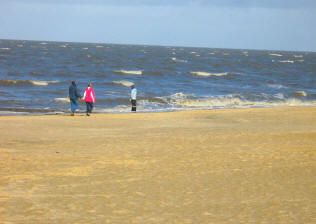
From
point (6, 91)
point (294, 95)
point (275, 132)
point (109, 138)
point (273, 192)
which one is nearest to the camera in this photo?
point (273, 192)

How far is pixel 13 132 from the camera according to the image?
600 inches

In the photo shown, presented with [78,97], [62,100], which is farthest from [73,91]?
[62,100]

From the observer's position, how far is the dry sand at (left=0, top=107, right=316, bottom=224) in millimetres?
7801

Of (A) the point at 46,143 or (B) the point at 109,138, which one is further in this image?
(B) the point at 109,138

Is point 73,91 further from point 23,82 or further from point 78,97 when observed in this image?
point 23,82

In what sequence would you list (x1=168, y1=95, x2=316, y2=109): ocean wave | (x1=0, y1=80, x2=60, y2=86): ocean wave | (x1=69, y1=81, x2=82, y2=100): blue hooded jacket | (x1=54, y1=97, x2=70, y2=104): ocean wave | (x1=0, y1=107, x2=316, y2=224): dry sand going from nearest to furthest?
(x1=0, y1=107, x2=316, y2=224): dry sand, (x1=69, y1=81, x2=82, y2=100): blue hooded jacket, (x1=54, y1=97, x2=70, y2=104): ocean wave, (x1=168, y1=95, x2=316, y2=109): ocean wave, (x1=0, y1=80, x2=60, y2=86): ocean wave

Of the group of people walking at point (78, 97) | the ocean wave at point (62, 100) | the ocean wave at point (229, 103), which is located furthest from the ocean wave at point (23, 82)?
the group of people walking at point (78, 97)

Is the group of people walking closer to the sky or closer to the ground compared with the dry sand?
closer to the sky

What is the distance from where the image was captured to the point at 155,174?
10.2 metres

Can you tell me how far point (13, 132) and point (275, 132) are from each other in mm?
7673

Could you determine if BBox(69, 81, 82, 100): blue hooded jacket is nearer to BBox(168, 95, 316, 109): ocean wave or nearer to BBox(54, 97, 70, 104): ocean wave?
BBox(54, 97, 70, 104): ocean wave

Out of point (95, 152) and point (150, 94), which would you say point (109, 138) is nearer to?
point (95, 152)

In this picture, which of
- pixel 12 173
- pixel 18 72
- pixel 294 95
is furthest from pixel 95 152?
pixel 18 72

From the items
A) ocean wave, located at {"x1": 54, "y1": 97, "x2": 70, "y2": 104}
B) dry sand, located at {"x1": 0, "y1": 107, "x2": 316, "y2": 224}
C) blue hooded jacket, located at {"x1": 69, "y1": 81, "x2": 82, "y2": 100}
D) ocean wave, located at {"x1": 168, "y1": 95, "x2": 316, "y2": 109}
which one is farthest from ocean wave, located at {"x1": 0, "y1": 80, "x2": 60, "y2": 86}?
dry sand, located at {"x1": 0, "y1": 107, "x2": 316, "y2": 224}
